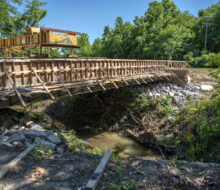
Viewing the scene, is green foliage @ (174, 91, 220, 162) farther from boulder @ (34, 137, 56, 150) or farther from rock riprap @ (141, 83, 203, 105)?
boulder @ (34, 137, 56, 150)

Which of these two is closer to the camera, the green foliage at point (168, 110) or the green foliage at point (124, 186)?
the green foliage at point (124, 186)

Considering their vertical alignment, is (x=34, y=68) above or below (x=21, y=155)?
above

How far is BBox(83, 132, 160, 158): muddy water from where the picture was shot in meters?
11.5

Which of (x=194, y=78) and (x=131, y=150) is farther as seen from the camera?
(x=194, y=78)

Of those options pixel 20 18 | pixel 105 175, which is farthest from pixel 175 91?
pixel 20 18

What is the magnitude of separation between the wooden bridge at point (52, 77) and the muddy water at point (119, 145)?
3.67m

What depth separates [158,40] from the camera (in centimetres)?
3178

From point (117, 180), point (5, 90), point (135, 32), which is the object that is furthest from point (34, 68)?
point (135, 32)

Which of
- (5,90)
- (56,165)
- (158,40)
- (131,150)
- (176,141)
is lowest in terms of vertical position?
(131,150)

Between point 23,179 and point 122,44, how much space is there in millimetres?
40457

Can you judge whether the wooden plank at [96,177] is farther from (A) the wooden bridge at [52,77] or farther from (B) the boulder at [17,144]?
(A) the wooden bridge at [52,77]

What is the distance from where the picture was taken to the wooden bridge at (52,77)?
23.4 ft

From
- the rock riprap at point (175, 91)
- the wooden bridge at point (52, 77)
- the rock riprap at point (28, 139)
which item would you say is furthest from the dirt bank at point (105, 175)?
the rock riprap at point (175, 91)

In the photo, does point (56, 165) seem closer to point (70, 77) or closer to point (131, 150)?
point (70, 77)
